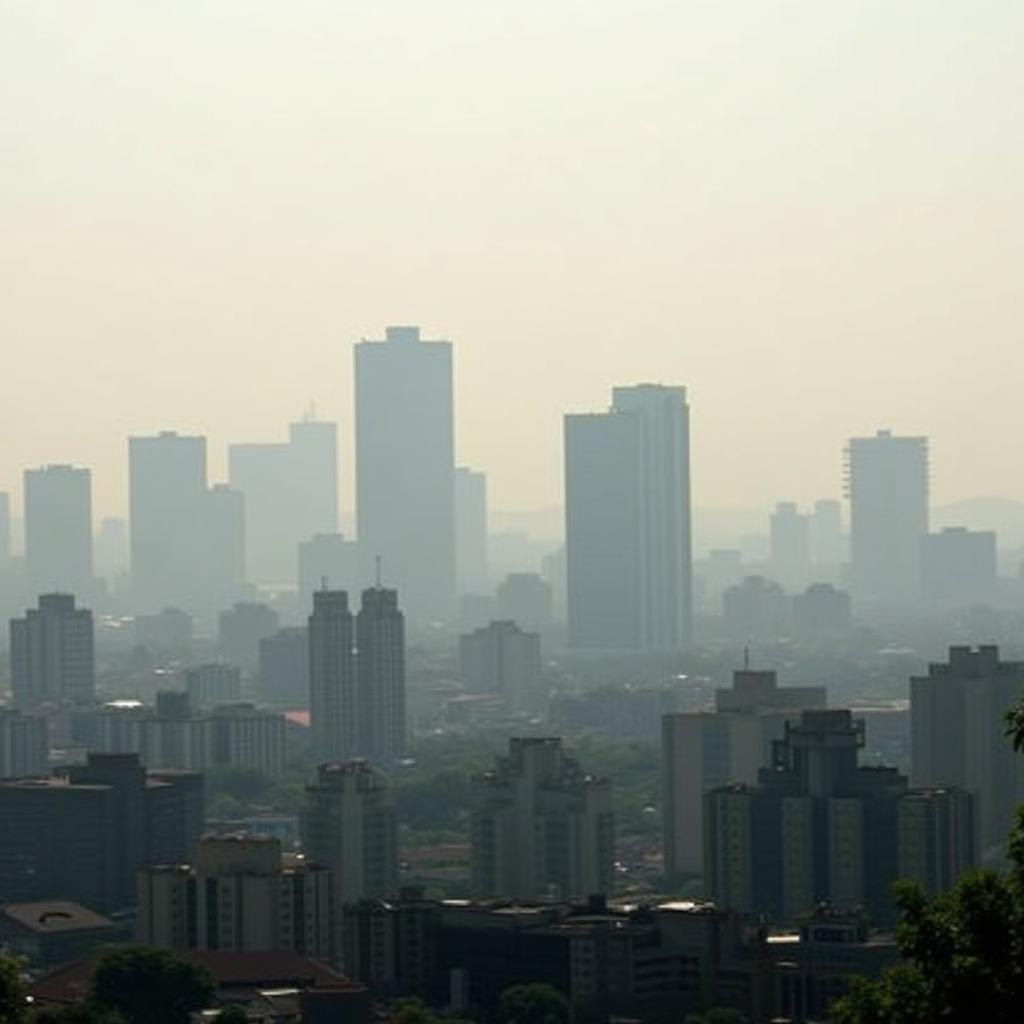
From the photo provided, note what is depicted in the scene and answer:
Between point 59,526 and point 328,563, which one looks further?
point 59,526

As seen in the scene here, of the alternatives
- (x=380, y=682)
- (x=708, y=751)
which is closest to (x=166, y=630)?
(x=380, y=682)

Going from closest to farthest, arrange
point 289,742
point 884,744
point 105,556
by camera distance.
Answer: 1. point 884,744
2. point 289,742
3. point 105,556

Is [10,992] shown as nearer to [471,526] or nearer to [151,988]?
[151,988]

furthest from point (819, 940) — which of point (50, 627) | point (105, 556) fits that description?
point (105, 556)

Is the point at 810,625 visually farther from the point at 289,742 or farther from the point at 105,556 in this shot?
Result: the point at 105,556

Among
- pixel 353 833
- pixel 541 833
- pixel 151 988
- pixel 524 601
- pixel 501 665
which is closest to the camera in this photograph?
pixel 151 988

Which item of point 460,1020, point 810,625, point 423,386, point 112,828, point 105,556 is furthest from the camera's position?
point 105,556
